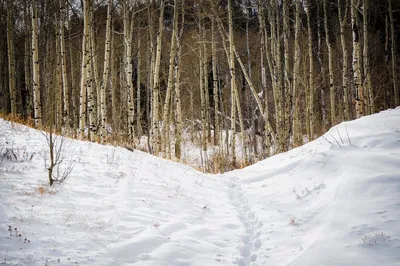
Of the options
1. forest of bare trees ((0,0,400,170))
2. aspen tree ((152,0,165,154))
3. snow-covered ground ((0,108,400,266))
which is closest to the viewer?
snow-covered ground ((0,108,400,266))

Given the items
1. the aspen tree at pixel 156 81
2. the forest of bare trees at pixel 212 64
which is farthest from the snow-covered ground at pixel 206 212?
→ the forest of bare trees at pixel 212 64

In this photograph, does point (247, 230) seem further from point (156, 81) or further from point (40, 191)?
point (156, 81)

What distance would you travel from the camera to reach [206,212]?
490 centimetres

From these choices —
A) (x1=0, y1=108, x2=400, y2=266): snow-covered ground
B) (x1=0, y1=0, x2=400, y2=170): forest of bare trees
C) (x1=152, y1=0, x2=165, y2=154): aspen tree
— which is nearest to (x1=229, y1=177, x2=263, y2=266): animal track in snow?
(x1=0, y1=108, x2=400, y2=266): snow-covered ground

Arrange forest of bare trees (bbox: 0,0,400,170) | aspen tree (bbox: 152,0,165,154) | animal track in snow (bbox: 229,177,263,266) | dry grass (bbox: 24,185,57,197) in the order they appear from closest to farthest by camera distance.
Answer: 1. animal track in snow (bbox: 229,177,263,266)
2. dry grass (bbox: 24,185,57,197)
3. aspen tree (bbox: 152,0,165,154)
4. forest of bare trees (bbox: 0,0,400,170)

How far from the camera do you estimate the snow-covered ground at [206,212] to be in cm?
294

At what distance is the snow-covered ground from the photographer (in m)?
2.94

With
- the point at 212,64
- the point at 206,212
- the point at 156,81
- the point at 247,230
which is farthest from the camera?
the point at 212,64

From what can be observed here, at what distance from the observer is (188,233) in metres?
3.95

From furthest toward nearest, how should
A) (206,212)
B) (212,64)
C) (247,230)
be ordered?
(212,64), (206,212), (247,230)

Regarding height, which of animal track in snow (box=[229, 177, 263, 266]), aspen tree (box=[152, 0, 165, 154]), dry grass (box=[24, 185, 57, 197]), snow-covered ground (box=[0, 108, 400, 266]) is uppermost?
aspen tree (box=[152, 0, 165, 154])

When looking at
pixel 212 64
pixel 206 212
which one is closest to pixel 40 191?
pixel 206 212

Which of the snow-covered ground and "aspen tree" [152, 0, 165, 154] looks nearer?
the snow-covered ground

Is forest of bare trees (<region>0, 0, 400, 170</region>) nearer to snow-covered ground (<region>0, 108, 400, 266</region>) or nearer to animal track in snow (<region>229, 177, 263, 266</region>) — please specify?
animal track in snow (<region>229, 177, 263, 266</region>)
